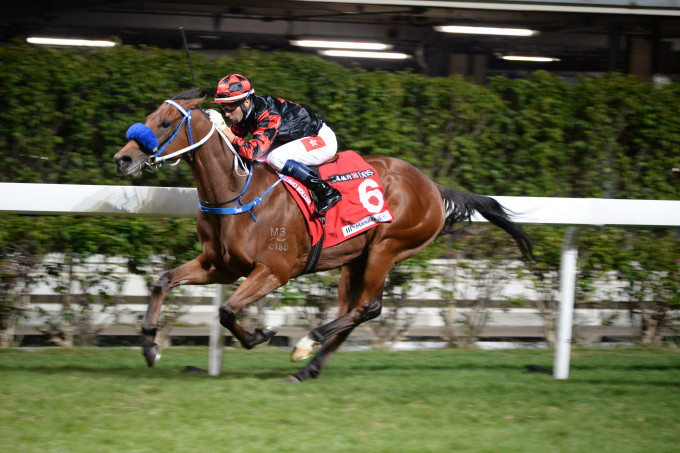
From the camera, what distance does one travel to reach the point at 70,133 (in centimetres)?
545

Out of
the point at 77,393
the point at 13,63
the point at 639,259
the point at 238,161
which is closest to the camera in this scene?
the point at 77,393

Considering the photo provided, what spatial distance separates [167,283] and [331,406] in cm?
124

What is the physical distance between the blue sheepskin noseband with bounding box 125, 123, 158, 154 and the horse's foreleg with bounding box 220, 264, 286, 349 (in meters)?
0.91

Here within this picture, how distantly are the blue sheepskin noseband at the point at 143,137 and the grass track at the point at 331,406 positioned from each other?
4.28ft

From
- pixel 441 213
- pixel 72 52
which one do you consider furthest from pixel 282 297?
pixel 72 52

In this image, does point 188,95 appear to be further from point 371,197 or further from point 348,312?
point 348,312

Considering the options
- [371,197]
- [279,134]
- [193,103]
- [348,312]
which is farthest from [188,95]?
[348,312]

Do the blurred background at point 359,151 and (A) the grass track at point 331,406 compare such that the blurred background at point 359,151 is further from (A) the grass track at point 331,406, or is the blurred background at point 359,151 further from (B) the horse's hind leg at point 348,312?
(B) the horse's hind leg at point 348,312

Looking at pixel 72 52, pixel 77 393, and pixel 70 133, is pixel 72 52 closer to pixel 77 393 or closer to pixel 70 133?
pixel 70 133

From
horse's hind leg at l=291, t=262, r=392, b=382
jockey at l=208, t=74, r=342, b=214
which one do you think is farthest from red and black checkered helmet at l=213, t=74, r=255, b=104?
horse's hind leg at l=291, t=262, r=392, b=382

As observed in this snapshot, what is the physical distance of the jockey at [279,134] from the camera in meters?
3.98

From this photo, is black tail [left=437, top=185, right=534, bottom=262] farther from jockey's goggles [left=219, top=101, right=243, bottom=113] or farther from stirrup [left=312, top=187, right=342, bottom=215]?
jockey's goggles [left=219, top=101, right=243, bottom=113]

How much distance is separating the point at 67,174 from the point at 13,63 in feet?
3.12

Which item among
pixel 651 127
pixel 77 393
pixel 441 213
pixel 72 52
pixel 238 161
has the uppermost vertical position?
pixel 72 52
